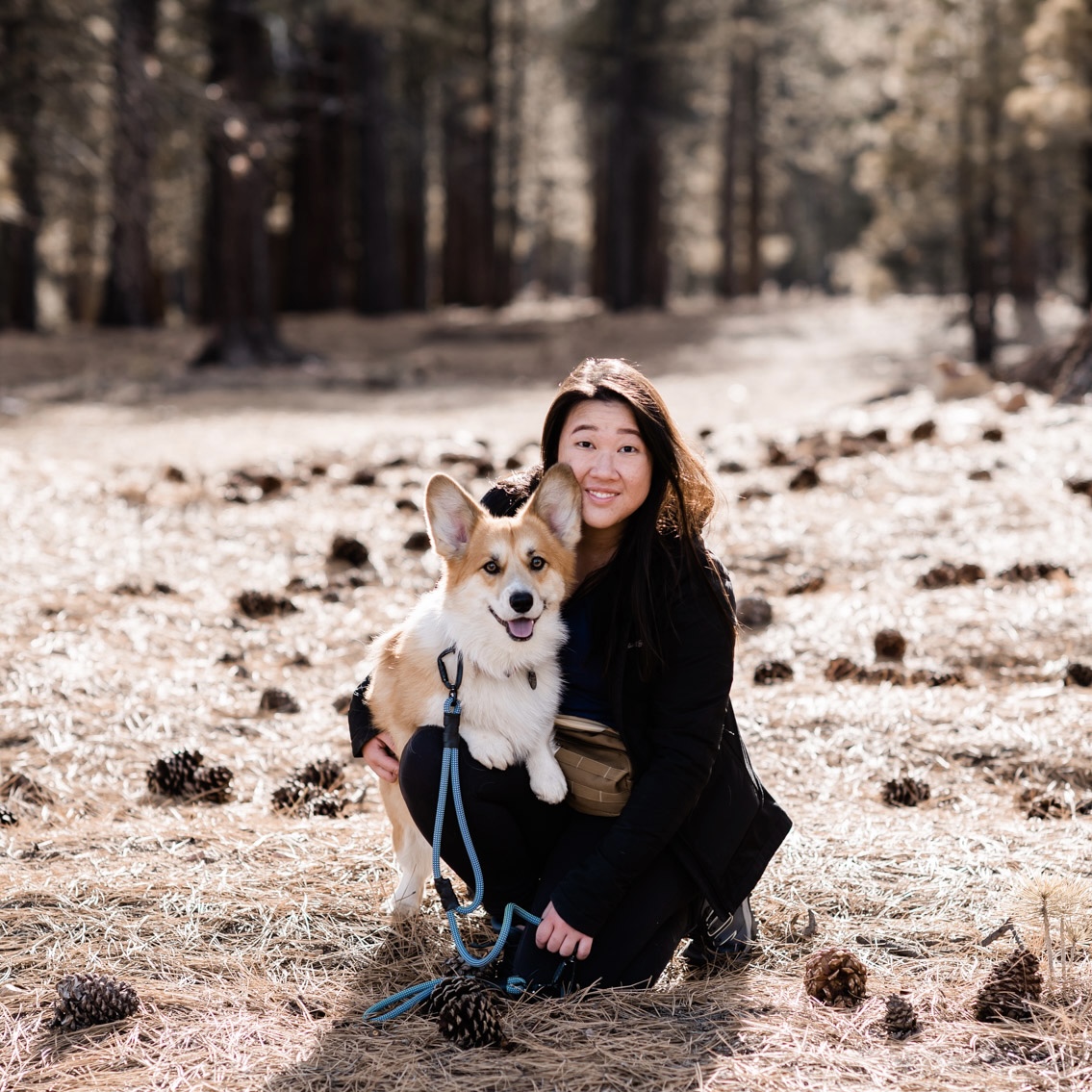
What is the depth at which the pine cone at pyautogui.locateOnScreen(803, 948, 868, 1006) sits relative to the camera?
320 cm

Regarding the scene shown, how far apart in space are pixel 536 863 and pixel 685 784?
1.99 ft

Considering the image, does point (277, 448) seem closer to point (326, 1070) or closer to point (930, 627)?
point (930, 627)

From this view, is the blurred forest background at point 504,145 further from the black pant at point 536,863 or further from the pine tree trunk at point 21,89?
the black pant at point 536,863

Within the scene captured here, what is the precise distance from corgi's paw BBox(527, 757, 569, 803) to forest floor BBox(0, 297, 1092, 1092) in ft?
1.72

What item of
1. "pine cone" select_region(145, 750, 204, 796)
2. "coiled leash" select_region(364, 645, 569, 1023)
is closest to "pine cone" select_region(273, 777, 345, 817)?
"pine cone" select_region(145, 750, 204, 796)

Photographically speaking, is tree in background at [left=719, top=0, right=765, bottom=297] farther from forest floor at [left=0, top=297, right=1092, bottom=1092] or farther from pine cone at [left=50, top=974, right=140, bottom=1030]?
pine cone at [left=50, top=974, right=140, bottom=1030]

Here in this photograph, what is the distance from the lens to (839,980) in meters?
3.21

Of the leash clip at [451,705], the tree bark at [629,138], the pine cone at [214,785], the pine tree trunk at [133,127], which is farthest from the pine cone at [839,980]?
the tree bark at [629,138]

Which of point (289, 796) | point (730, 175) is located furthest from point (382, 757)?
point (730, 175)

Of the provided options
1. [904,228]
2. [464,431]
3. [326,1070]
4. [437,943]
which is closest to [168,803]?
[437,943]

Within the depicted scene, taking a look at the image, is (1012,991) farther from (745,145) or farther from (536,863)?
Result: (745,145)

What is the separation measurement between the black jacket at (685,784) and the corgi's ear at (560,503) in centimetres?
30

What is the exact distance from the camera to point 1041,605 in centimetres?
646

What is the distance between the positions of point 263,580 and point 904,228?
69.2ft
